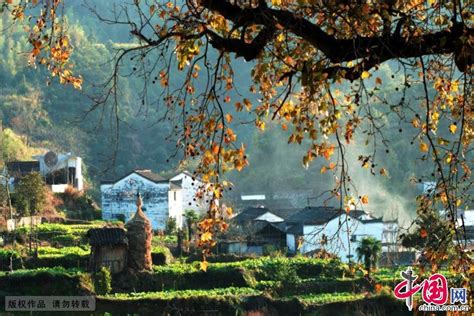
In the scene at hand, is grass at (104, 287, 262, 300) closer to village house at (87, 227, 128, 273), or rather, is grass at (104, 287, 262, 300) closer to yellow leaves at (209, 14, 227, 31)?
village house at (87, 227, 128, 273)

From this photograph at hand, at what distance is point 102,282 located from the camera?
76.1 ft

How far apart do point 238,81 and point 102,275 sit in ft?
174

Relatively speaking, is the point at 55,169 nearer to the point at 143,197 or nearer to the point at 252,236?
the point at 143,197

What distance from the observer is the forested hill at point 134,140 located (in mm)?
58531

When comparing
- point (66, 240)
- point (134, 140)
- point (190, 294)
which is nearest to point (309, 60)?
point (190, 294)

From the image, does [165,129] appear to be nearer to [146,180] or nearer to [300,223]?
[146,180]

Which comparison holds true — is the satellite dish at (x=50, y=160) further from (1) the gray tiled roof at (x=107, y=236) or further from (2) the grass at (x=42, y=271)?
(2) the grass at (x=42, y=271)

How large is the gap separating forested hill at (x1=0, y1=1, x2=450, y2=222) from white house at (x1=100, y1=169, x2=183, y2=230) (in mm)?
11070

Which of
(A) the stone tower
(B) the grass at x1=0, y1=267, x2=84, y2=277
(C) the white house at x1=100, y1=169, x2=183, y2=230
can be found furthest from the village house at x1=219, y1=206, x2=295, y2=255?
(B) the grass at x1=0, y1=267, x2=84, y2=277

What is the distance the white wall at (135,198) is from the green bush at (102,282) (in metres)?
18.2

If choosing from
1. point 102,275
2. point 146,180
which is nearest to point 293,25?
point 102,275

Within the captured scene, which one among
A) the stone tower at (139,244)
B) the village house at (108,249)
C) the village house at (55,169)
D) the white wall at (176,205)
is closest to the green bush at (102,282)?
the village house at (108,249)

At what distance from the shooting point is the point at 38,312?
19250 millimetres

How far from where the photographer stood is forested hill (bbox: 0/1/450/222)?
58.5 m
